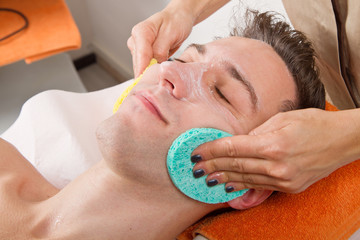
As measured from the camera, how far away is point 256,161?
78 centimetres

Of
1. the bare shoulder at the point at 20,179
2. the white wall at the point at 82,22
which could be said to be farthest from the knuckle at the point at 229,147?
the white wall at the point at 82,22

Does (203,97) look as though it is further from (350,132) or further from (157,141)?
(350,132)

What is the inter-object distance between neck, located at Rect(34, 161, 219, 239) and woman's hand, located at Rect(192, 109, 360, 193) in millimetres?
140

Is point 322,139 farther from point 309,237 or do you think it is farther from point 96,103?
point 96,103

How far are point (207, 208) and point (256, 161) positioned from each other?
11.0 inches

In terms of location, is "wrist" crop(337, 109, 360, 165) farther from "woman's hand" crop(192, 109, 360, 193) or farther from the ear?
the ear

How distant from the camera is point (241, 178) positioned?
2.76 ft

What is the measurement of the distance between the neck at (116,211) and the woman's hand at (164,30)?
44cm

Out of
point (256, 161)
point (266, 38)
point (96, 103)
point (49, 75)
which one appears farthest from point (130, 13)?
point (256, 161)

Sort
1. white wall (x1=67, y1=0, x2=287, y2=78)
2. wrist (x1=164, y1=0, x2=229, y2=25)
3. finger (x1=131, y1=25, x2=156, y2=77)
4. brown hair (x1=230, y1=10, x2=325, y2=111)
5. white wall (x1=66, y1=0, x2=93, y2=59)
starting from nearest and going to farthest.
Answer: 1. brown hair (x1=230, y1=10, x2=325, y2=111)
2. finger (x1=131, y1=25, x2=156, y2=77)
3. wrist (x1=164, y1=0, x2=229, y2=25)
4. white wall (x1=67, y1=0, x2=287, y2=78)
5. white wall (x1=66, y1=0, x2=93, y2=59)

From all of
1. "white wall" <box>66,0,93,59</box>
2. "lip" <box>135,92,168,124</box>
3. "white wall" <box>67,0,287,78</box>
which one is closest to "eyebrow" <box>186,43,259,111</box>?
"lip" <box>135,92,168,124</box>

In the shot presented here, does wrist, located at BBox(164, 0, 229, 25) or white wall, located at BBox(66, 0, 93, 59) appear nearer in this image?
wrist, located at BBox(164, 0, 229, 25)

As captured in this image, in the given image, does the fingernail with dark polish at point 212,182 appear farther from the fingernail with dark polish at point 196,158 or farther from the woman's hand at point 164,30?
the woman's hand at point 164,30

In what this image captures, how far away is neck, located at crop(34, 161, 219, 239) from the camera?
0.91m
